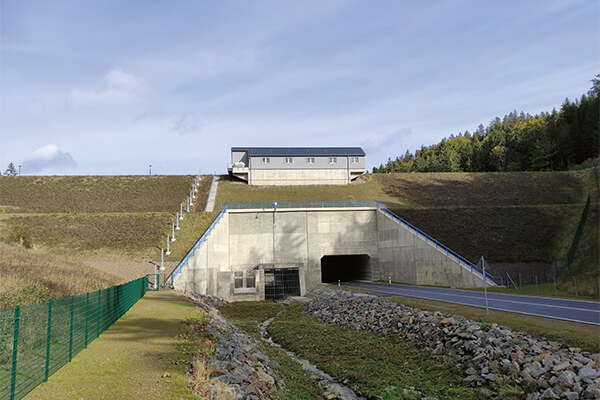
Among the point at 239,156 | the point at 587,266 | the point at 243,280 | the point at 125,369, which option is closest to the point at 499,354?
the point at 125,369

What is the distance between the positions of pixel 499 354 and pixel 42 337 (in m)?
12.9

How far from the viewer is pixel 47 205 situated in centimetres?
5678

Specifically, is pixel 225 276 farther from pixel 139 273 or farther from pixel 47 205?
pixel 47 205

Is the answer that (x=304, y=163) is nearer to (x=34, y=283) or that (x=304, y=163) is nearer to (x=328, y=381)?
(x=34, y=283)

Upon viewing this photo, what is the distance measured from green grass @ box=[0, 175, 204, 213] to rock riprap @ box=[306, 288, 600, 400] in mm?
43356

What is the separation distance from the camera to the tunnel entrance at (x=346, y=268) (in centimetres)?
5134

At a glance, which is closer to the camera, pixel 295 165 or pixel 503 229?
pixel 503 229

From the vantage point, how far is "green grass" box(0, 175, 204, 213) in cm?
5631

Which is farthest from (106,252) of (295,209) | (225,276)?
(295,209)

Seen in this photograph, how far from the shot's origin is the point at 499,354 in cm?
1262

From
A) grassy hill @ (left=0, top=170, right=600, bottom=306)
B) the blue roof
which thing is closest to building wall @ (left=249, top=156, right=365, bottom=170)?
the blue roof

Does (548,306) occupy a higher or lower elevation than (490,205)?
lower

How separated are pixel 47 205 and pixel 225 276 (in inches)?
1321

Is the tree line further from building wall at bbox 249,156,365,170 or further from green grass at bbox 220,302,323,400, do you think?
green grass at bbox 220,302,323,400
